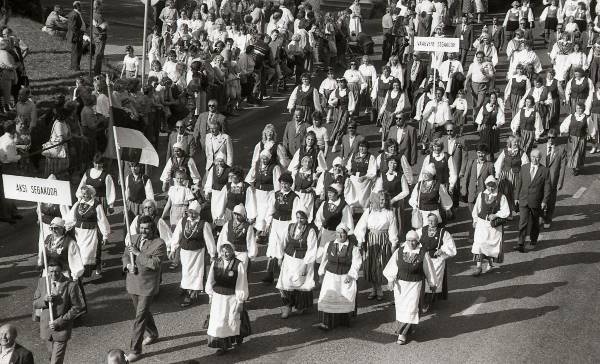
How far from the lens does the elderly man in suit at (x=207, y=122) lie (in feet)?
67.3

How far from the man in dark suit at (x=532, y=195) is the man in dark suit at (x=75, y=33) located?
11.8 meters

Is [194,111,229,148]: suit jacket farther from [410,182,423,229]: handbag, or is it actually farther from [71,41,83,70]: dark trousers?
[71,41,83,70]: dark trousers

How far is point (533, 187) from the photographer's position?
18719 mm

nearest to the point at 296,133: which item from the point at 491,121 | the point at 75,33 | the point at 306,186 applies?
the point at 306,186

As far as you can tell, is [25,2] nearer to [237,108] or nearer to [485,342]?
[237,108]

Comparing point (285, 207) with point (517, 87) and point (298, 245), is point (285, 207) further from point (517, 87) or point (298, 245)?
point (517, 87)

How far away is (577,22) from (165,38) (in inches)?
480

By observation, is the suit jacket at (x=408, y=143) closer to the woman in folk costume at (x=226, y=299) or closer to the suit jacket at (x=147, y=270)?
the woman in folk costume at (x=226, y=299)

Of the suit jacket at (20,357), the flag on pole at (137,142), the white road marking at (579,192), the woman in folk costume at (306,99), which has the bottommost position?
the white road marking at (579,192)

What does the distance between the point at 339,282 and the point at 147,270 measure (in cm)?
269

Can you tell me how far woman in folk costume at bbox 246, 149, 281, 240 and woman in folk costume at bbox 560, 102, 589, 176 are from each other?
7082mm

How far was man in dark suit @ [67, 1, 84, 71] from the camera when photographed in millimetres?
25766

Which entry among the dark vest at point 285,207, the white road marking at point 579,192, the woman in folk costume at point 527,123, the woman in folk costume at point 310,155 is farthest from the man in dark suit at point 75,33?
the white road marking at point 579,192

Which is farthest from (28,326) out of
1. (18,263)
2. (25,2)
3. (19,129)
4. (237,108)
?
(25,2)
